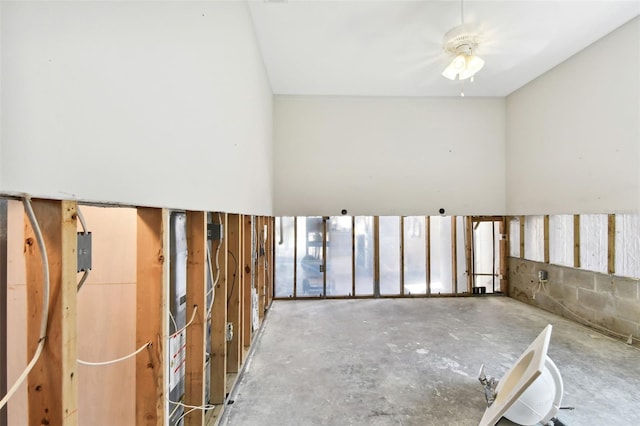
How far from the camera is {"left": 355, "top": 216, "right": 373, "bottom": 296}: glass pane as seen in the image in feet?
18.2

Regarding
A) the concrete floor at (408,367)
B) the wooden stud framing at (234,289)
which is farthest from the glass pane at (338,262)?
the wooden stud framing at (234,289)

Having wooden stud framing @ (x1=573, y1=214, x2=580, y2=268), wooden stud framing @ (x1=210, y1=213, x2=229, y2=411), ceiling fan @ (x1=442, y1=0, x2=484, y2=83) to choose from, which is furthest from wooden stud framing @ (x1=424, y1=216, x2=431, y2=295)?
wooden stud framing @ (x1=210, y1=213, x2=229, y2=411)

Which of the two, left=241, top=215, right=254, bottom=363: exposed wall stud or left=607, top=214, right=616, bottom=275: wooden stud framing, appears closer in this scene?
left=241, top=215, right=254, bottom=363: exposed wall stud

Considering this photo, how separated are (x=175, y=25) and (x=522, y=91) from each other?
239 inches

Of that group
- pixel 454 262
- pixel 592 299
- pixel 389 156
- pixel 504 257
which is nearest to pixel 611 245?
pixel 592 299

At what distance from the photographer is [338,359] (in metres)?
3.05

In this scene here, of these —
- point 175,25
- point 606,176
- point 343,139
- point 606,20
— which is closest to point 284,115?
point 343,139

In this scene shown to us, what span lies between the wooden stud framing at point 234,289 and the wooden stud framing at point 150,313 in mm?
1356

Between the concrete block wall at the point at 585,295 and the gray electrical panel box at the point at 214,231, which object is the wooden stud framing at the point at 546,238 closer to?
the concrete block wall at the point at 585,295

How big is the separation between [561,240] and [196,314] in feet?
17.4

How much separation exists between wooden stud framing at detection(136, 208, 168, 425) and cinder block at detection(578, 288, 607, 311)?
17.0ft

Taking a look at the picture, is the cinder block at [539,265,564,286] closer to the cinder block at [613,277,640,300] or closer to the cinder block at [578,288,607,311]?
the cinder block at [578,288,607,311]

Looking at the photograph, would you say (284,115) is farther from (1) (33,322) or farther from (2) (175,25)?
(1) (33,322)

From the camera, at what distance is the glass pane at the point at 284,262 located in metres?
5.44
